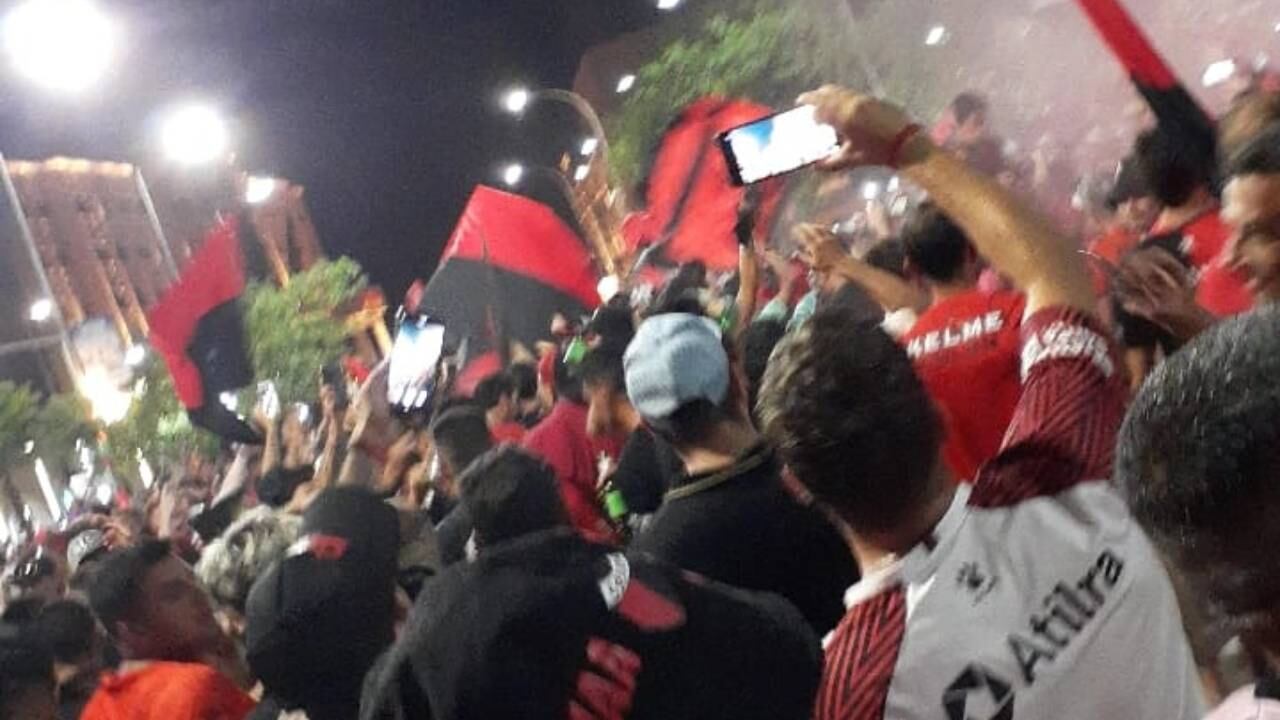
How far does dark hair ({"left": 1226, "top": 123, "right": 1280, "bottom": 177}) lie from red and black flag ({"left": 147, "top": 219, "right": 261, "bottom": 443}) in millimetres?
7757

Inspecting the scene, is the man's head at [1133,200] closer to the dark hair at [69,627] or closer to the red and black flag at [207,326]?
the dark hair at [69,627]

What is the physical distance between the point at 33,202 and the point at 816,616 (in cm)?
7172

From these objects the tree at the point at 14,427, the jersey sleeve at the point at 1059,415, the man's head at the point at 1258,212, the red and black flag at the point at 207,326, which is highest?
the tree at the point at 14,427

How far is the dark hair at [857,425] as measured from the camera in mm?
2182

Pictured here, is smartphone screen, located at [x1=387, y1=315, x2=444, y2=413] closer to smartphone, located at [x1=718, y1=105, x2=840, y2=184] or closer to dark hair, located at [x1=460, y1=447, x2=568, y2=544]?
smartphone, located at [x1=718, y1=105, x2=840, y2=184]

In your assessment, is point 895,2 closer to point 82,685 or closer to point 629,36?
point 629,36

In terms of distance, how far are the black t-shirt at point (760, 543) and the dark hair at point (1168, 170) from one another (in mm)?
1422

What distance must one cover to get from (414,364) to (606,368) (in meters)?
3.31

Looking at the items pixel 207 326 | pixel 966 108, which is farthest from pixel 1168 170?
pixel 207 326

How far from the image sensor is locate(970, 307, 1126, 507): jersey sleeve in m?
2.08

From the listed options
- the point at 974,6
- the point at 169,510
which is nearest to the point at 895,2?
the point at 974,6

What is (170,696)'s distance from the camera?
3.69 meters

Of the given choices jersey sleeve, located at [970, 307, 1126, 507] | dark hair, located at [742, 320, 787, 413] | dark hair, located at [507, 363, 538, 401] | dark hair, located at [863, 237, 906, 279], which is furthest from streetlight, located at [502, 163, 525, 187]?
jersey sleeve, located at [970, 307, 1126, 507]

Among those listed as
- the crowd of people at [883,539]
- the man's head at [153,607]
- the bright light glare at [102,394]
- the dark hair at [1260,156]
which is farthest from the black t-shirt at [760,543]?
the bright light glare at [102,394]
